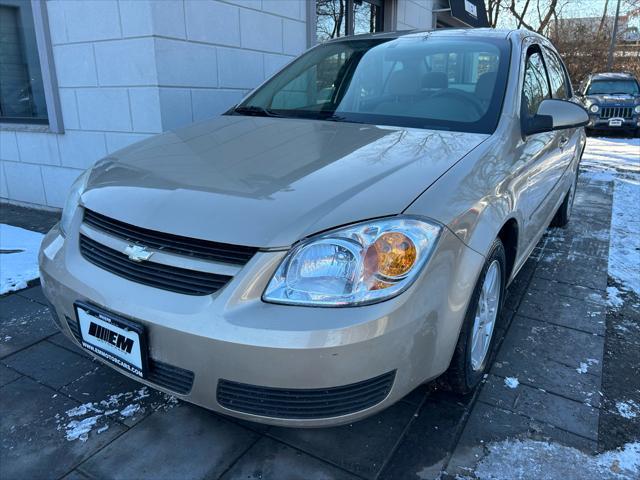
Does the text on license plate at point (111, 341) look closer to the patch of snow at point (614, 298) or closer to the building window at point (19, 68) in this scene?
the patch of snow at point (614, 298)

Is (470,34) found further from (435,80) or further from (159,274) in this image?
(159,274)

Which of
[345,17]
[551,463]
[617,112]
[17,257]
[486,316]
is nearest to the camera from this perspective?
[551,463]

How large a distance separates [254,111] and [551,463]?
2.26 m

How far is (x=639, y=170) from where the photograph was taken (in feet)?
26.2

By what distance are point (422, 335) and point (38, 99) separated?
5.08m

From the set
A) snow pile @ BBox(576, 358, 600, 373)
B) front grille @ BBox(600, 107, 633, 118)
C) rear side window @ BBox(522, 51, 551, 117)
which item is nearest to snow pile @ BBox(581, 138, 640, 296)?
front grille @ BBox(600, 107, 633, 118)

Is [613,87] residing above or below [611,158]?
above

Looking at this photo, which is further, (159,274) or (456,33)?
(456,33)

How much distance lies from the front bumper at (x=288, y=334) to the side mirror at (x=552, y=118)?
109 cm

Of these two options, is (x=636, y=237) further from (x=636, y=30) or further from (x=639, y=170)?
(x=636, y=30)

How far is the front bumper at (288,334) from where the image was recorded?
4.66 feet

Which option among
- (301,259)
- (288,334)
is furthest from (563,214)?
(288,334)

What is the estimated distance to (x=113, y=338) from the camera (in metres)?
1.68

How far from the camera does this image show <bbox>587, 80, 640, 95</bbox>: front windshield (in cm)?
1277
